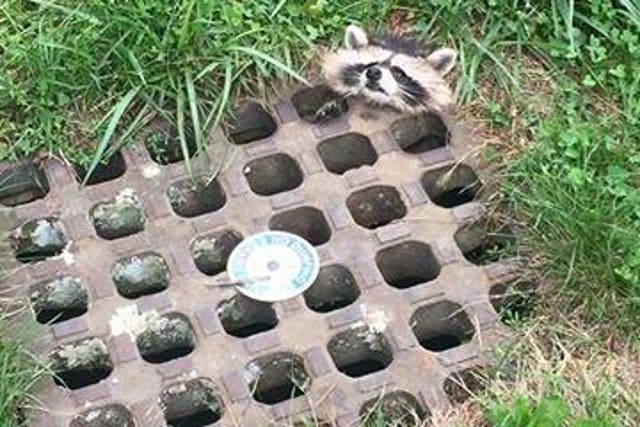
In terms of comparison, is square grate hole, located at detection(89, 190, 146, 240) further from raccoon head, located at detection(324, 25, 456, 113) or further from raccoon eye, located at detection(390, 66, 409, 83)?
raccoon eye, located at detection(390, 66, 409, 83)

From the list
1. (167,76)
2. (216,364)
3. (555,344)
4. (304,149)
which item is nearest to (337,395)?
(216,364)

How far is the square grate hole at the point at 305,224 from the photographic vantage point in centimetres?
336

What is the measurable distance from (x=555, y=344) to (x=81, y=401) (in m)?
0.99

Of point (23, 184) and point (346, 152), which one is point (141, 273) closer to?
point (23, 184)

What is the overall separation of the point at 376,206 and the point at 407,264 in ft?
0.59

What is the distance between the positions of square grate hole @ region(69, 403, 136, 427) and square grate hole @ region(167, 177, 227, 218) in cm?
56

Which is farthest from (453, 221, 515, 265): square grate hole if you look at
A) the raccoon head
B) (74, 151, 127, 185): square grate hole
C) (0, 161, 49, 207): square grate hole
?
(0, 161, 49, 207): square grate hole

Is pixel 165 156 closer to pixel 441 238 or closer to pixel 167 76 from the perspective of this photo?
pixel 167 76

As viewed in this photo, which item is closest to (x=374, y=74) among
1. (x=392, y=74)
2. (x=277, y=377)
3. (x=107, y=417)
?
(x=392, y=74)

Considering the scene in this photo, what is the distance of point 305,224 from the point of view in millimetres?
3396

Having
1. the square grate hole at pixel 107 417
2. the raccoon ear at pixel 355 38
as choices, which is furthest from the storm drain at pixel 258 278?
the raccoon ear at pixel 355 38

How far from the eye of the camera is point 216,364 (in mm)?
3100

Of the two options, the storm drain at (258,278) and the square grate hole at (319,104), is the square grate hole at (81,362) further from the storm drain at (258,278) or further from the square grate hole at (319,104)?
the square grate hole at (319,104)

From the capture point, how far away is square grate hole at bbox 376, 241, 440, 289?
332cm
